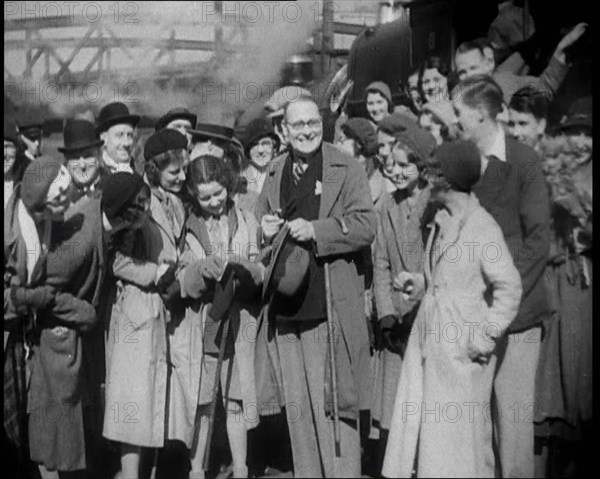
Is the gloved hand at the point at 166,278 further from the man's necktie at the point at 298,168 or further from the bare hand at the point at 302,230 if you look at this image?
the man's necktie at the point at 298,168

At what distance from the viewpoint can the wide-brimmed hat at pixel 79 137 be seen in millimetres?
4738

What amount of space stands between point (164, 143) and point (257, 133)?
0.92 metres

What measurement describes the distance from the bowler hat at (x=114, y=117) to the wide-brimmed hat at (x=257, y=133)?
766 millimetres

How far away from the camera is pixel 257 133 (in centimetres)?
515

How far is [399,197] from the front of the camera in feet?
13.9

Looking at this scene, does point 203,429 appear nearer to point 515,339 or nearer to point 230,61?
point 515,339

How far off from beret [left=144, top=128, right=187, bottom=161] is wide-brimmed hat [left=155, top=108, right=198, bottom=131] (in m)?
0.34

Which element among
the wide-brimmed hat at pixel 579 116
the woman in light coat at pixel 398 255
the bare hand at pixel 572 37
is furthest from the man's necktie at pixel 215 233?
the bare hand at pixel 572 37

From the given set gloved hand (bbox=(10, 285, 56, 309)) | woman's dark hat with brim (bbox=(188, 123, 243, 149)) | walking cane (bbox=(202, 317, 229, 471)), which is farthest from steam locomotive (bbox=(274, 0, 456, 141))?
gloved hand (bbox=(10, 285, 56, 309))

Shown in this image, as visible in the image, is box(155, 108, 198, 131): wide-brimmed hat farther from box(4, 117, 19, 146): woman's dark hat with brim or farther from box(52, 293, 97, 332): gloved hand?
box(52, 293, 97, 332): gloved hand

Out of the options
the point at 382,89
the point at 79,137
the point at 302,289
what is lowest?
the point at 302,289

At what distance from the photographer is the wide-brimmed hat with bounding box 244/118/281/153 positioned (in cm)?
508

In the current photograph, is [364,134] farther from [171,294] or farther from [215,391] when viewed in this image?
[215,391]

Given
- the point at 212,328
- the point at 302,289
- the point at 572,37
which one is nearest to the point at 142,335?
the point at 212,328
